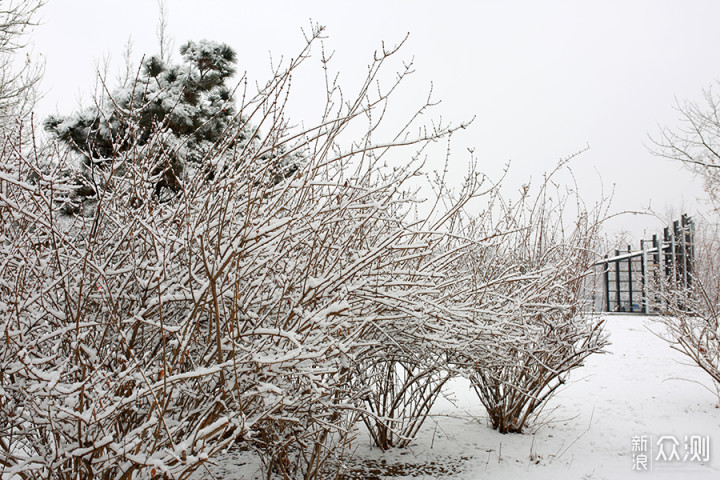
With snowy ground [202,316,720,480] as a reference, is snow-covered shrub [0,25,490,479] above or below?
above

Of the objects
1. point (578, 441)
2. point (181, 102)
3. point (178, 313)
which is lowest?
point (578, 441)

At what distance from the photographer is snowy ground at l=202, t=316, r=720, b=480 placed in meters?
4.07

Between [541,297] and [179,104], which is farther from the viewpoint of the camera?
[179,104]

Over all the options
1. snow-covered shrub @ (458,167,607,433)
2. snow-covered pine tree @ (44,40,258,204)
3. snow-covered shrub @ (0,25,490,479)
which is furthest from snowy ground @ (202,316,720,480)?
snow-covered pine tree @ (44,40,258,204)

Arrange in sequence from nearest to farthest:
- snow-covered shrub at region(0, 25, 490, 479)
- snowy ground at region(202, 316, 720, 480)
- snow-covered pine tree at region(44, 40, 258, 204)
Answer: snow-covered shrub at region(0, 25, 490, 479) < snowy ground at region(202, 316, 720, 480) < snow-covered pine tree at region(44, 40, 258, 204)

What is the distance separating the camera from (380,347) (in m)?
3.32

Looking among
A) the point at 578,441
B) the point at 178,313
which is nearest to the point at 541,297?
the point at 578,441

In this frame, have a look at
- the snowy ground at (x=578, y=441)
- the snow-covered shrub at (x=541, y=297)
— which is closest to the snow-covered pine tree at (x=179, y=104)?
the snow-covered shrub at (x=541, y=297)

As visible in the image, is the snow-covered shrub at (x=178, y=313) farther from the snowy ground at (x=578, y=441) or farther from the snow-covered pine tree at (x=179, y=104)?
the snow-covered pine tree at (x=179, y=104)

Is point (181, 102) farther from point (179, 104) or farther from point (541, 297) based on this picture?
point (541, 297)

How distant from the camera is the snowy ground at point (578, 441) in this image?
4.07m

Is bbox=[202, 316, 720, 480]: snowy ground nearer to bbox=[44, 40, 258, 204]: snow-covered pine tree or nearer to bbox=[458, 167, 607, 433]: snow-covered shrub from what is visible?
bbox=[458, 167, 607, 433]: snow-covered shrub

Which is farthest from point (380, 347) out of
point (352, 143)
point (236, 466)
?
point (236, 466)

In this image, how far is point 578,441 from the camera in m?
4.91
